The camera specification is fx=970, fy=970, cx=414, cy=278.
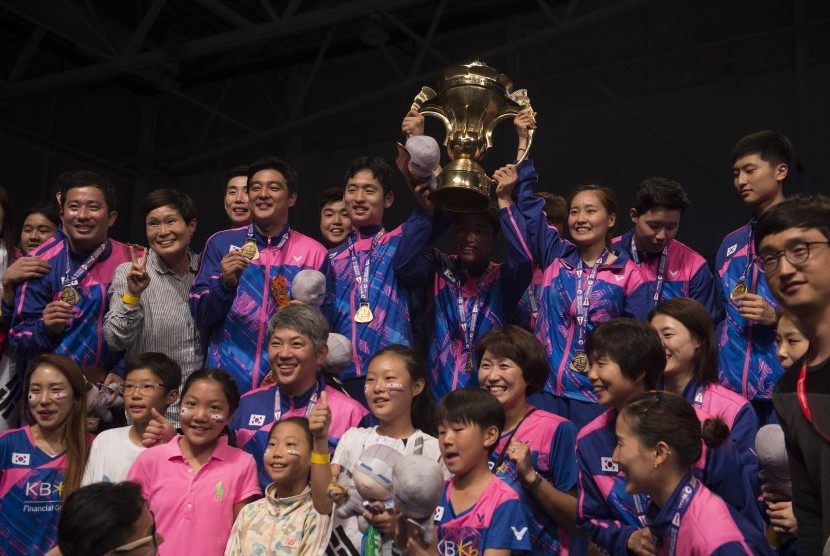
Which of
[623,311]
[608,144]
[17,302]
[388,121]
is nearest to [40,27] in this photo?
[388,121]

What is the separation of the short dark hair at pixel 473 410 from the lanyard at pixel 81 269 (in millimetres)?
2295

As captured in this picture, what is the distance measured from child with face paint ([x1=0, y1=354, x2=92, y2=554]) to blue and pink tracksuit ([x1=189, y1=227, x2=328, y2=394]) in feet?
2.33

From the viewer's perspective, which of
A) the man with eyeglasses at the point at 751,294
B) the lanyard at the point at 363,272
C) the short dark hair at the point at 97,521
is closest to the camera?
the short dark hair at the point at 97,521

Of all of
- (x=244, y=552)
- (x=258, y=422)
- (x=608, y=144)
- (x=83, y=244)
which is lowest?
(x=244, y=552)

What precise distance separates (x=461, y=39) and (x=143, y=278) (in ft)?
26.2

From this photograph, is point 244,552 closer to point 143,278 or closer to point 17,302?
point 143,278

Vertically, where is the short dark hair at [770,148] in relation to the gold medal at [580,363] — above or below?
above

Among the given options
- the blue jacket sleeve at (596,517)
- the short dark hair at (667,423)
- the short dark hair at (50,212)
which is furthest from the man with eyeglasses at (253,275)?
the short dark hair at (667,423)

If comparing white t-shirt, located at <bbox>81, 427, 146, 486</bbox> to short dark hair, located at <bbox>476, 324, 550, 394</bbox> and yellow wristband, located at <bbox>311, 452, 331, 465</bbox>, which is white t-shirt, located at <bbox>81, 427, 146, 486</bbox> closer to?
yellow wristband, located at <bbox>311, 452, 331, 465</bbox>

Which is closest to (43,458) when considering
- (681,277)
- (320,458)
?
(320,458)

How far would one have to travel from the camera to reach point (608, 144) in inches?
428

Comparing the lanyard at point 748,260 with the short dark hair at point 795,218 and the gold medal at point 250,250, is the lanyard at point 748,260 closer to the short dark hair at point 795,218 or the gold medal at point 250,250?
the short dark hair at point 795,218

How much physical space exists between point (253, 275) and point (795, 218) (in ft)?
10.2

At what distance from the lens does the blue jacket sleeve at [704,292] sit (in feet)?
16.2
